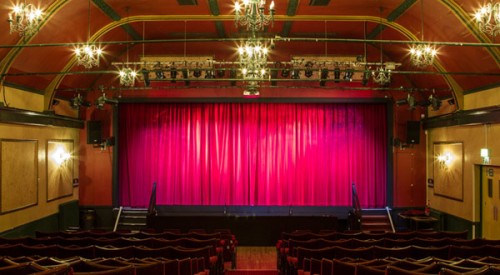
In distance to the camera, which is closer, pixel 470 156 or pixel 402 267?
pixel 402 267

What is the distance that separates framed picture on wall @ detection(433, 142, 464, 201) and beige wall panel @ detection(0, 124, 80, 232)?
38.0 ft

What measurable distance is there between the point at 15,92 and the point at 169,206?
620cm

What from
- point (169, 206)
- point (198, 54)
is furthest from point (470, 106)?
point (169, 206)

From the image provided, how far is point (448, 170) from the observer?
11.8m

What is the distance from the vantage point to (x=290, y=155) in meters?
14.4

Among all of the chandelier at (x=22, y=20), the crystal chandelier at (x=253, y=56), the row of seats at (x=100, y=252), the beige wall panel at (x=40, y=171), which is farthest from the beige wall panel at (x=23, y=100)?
the crystal chandelier at (x=253, y=56)

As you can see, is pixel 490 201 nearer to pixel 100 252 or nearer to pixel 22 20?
pixel 100 252

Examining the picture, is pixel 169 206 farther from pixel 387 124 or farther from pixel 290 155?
pixel 387 124

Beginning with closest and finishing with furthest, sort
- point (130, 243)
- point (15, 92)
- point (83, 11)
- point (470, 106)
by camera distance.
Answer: point (130, 243)
point (83, 11)
point (15, 92)
point (470, 106)

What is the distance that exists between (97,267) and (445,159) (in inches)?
423

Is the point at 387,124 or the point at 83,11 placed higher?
the point at 83,11

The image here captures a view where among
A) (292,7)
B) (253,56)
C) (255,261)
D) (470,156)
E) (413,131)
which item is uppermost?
(292,7)

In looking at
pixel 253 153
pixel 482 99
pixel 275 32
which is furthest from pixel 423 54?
pixel 253 153

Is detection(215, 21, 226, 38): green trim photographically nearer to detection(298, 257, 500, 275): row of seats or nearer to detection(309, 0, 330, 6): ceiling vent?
detection(309, 0, 330, 6): ceiling vent
